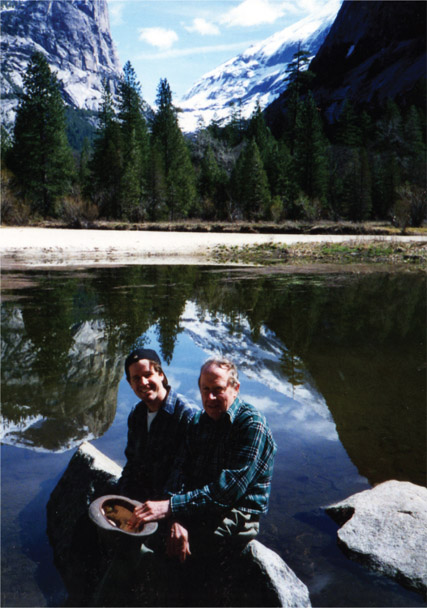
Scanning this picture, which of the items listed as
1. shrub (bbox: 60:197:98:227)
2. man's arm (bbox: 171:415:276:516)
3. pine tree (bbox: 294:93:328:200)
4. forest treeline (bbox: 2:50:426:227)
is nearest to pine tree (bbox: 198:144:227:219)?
forest treeline (bbox: 2:50:426:227)

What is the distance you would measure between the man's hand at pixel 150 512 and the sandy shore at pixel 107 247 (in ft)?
53.8

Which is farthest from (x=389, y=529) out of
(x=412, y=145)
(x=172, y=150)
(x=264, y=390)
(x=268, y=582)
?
(x=412, y=145)

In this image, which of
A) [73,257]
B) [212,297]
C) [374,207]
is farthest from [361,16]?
[212,297]

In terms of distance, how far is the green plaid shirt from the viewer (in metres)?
2.53

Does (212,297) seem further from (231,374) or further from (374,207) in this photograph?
(374,207)

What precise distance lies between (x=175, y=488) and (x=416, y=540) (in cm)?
163

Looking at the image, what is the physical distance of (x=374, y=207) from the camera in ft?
156

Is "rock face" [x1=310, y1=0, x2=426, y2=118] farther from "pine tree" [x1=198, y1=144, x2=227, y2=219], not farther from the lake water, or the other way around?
the lake water

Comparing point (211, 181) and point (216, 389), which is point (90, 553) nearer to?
point (216, 389)

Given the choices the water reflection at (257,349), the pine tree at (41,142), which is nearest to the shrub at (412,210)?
the water reflection at (257,349)

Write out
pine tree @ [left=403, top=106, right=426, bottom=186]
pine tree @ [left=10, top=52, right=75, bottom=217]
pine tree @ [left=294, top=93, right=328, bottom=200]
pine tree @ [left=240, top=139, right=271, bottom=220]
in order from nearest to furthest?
pine tree @ [left=10, top=52, right=75, bottom=217]
pine tree @ [left=240, top=139, right=271, bottom=220]
pine tree @ [left=294, top=93, right=328, bottom=200]
pine tree @ [left=403, top=106, right=426, bottom=186]

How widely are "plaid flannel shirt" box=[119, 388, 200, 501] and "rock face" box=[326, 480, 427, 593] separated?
1.27 m

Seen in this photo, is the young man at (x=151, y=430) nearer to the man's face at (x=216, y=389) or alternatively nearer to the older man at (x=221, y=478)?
the older man at (x=221, y=478)

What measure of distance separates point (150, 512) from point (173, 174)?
49.2 meters
